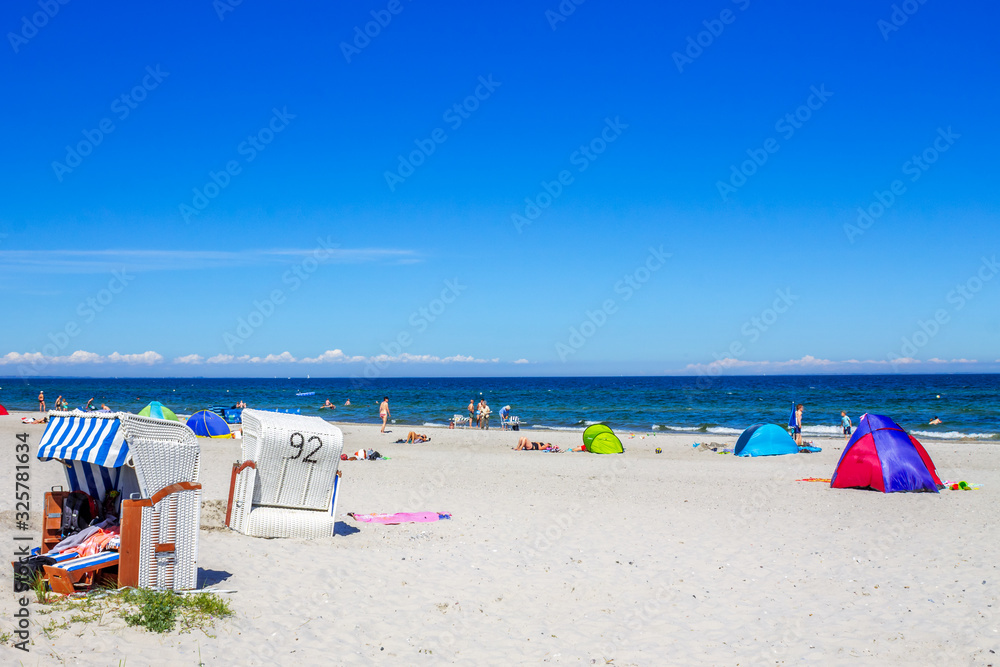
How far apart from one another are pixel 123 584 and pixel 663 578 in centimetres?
609

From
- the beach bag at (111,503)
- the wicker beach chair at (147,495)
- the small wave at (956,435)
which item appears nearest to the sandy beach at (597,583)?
the wicker beach chair at (147,495)

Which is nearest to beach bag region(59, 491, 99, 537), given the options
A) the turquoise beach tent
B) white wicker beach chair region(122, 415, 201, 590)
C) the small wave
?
white wicker beach chair region(122, 415, 201, 590)

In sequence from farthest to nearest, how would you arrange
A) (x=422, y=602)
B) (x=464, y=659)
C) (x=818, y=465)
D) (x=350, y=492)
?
(x=818, y=465)
(x=350, y=492)
(x=422, y=602)
(x=464, y=659)

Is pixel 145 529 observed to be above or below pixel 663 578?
above

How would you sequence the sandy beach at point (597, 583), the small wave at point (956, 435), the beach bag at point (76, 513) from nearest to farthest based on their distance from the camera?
the sandy beach at point (597, 583), the beach bag at point (76, 513), the small wave at point (956, 435)

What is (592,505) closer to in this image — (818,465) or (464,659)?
(464,659)

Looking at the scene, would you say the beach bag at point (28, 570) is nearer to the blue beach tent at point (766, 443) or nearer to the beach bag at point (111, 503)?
the beach bag at point (111, 503)

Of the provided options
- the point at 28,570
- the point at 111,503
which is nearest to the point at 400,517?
the point at 111,503

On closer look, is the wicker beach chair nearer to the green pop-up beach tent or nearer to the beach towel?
the beach towel

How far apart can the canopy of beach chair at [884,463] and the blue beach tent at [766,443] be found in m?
8.10

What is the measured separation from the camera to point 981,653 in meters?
6.70

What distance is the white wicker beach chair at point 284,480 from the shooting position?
10141 mm

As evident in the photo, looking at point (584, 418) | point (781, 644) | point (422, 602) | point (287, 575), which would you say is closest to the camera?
point (781, 644)

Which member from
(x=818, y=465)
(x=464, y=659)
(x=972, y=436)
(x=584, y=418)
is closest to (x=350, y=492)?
(x=464, y=659)
